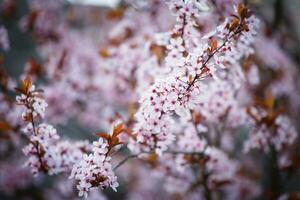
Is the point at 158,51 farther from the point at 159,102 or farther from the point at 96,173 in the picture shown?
the point at 96,173

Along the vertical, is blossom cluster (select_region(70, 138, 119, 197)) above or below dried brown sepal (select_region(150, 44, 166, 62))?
below

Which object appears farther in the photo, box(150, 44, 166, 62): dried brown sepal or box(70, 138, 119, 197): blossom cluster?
box(150, 44, 166, 62): dried brown sepal

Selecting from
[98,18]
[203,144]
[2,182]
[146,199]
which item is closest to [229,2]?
[203,144]

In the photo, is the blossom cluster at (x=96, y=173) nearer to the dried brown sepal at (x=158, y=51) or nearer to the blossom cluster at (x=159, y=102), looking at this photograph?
the blossom cluster at (x=159, y=102)

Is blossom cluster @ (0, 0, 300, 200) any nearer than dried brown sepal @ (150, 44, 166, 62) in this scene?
Yes

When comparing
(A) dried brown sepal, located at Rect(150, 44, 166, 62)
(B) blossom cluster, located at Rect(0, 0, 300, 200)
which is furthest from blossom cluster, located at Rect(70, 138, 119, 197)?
(A) dried brown sepal, located at Rect(150, 44, 166, 62)

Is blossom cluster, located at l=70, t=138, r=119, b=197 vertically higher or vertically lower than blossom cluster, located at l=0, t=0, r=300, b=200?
lower

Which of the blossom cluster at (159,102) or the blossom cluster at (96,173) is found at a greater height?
the blossom cluster at (159,102)

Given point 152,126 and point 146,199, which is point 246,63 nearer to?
point 152,126

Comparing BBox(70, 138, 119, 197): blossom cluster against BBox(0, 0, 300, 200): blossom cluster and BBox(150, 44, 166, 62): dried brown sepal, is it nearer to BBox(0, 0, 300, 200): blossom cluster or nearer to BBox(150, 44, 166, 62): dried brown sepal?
BBox(0, 0, 300, 200): blossom cluster

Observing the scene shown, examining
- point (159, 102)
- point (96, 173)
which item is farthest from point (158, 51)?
point (96, 173)

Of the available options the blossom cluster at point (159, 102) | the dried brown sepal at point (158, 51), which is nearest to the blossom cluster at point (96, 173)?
the blossom cluster at point (159, 102)

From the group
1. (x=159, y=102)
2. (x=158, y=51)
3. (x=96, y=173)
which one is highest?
(x=158, y=51)
